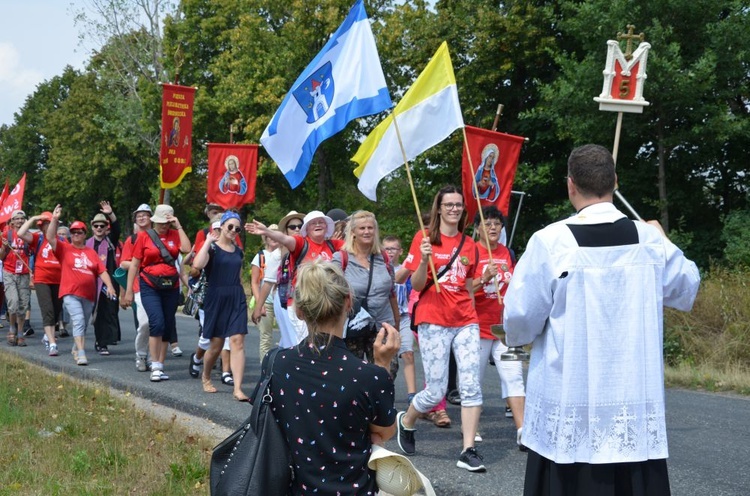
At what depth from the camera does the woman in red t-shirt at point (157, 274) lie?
10.1 metres

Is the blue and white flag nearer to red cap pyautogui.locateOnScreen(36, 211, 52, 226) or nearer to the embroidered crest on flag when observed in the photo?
the embroidered crest on flag

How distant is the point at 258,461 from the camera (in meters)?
3.35

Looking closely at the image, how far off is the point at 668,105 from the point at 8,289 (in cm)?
1257

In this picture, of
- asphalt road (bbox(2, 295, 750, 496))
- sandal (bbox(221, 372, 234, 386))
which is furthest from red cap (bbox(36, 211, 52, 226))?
sandal (bbox(221, 372, 234, 386))

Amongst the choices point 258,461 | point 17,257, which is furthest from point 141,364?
point 258,461

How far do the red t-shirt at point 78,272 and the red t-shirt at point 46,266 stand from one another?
137cm

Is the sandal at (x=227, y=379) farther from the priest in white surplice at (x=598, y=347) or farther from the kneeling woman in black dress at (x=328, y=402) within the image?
the priest in white surplice at (x=598, y=347)

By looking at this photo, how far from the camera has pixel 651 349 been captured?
3.47 m

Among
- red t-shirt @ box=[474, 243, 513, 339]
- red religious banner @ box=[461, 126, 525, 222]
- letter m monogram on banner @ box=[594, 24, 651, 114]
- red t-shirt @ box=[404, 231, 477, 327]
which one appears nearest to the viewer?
letter m monogram on banner @ box=[594, 24, 651, 114]

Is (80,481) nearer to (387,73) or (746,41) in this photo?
(746,41)

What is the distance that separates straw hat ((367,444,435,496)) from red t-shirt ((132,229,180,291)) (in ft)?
23.3

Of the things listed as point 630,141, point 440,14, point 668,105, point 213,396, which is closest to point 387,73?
point 440,14

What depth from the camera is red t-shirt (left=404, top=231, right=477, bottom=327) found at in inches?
259

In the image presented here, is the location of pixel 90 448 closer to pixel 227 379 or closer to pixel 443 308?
pixel 443 308
